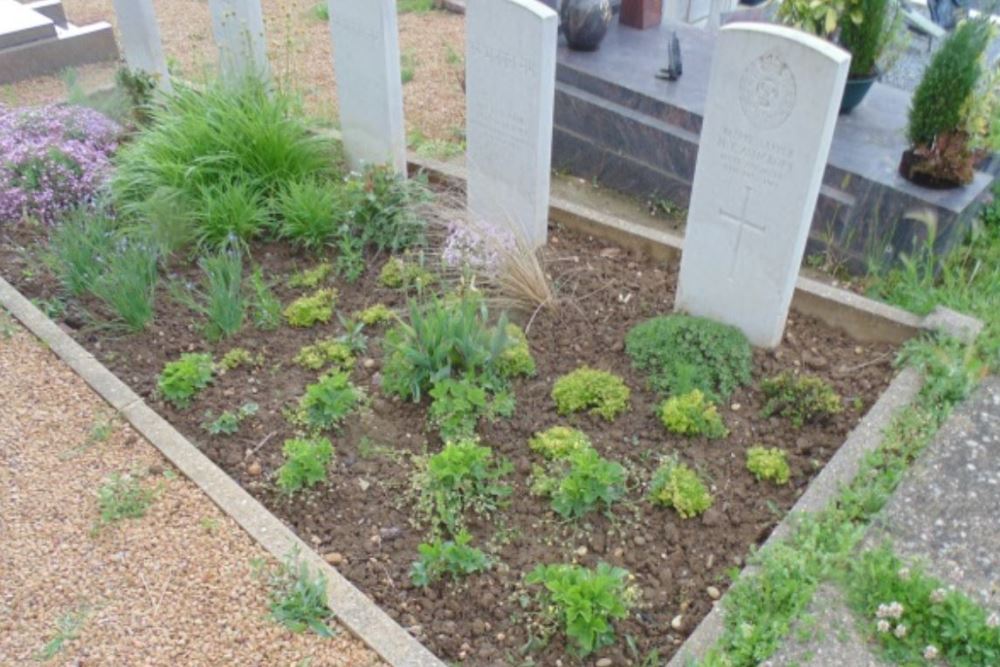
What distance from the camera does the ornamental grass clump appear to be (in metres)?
5.17

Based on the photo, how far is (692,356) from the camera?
3900mm

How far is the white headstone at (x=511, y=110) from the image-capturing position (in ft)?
13.7

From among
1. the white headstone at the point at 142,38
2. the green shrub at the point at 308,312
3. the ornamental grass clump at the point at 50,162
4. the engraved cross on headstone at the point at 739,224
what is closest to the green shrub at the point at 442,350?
the green shrub at the point at 308,312

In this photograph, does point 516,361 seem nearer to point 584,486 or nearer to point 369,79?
point 584,486

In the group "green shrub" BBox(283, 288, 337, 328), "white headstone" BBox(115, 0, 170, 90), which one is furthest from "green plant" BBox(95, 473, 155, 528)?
"white headstone" BBox(115, 0, 170, 90)

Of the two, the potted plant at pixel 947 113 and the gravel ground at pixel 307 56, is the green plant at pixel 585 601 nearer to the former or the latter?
the potted plant at pixel 947 113

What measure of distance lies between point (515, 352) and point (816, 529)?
1.46 m

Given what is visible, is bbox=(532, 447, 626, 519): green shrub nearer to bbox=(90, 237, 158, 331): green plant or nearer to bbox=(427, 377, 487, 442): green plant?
bbox=(427, 377, 487, 442): green plant

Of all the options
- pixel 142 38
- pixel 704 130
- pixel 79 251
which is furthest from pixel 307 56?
pixel 704 130

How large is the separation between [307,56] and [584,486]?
5735 millimetres

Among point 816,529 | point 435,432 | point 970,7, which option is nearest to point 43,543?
point 435,432

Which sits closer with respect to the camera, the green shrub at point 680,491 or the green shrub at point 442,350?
the green shrub at point 680,491

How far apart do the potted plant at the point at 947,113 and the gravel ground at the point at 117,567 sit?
3.62m

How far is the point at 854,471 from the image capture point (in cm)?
339
